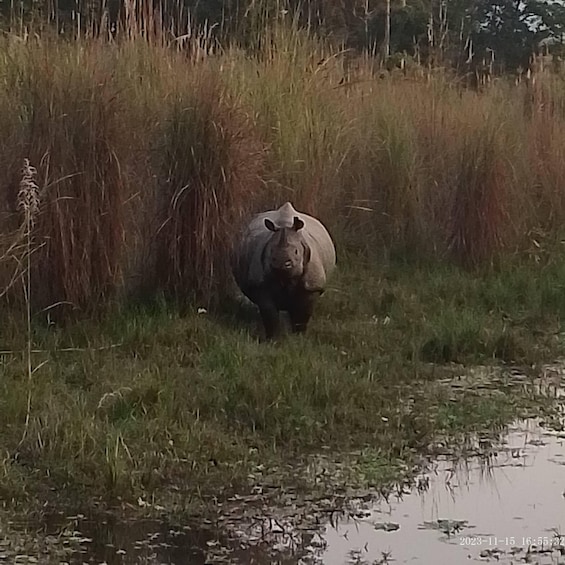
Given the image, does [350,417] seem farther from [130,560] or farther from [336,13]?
[336,13]

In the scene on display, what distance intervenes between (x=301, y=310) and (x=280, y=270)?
329mm

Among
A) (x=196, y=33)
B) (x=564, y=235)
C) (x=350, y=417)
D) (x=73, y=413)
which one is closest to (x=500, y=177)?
(x=564, y=235)

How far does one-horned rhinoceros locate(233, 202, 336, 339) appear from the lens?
6.67m

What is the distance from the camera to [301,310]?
684 centimetres

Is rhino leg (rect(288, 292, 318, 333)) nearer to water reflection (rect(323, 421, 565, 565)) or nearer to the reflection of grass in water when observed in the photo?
the reflection of grass in water

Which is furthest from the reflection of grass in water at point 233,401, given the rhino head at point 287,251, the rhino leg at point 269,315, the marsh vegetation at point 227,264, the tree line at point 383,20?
the tree line at point 383,20

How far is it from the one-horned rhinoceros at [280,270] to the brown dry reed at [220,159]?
32 cm

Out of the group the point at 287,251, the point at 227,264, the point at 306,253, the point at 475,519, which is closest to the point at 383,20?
the point at 227,264

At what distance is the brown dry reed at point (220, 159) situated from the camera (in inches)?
254

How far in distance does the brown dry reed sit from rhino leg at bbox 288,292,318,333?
602 mm

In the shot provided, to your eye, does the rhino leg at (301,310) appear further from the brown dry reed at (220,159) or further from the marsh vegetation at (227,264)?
the brown dry reed at (220,159)

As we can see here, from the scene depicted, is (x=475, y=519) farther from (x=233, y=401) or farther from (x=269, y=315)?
(x=269, y=315)

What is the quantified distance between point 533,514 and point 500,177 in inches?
203
